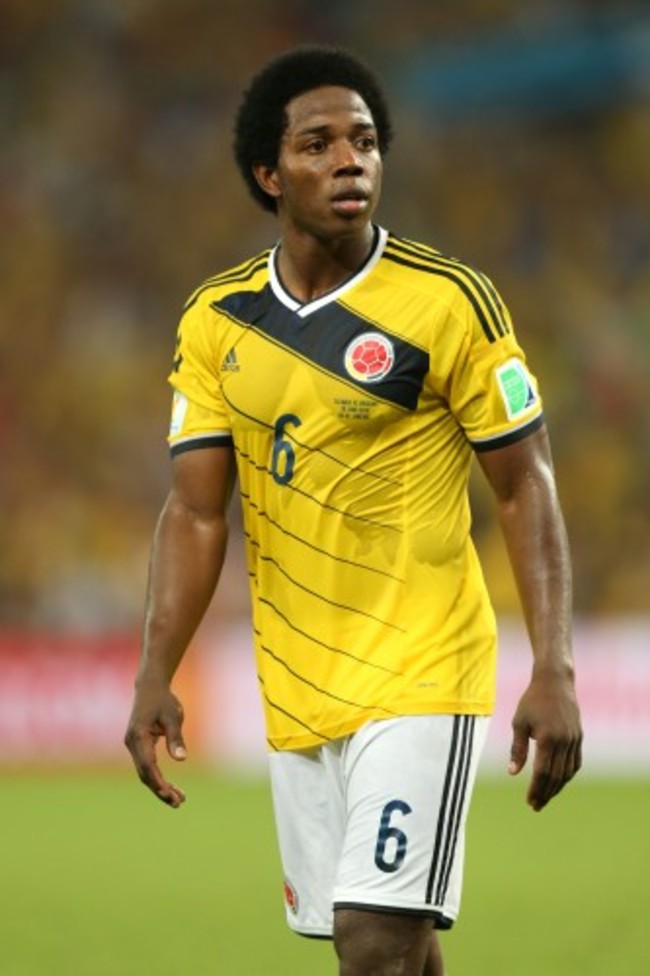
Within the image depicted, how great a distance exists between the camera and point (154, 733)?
536cm

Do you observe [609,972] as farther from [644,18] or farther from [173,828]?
[644,18]

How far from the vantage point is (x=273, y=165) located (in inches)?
217

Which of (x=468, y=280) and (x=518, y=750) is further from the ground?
(x=468, y=280)

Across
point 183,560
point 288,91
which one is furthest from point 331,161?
point 183,560

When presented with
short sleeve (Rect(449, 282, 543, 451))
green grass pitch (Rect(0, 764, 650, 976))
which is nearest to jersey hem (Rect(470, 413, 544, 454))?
short sleeve (Rect(449, 282, 543, 451))

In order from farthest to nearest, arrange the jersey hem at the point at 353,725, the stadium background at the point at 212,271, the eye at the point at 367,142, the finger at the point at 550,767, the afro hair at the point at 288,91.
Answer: the stadium background at the point at 212,271 < the afro hair at the point at 288,91 < the eye at the point at 367,142 < the jersey hem at the point at 353,725 < the finger at the point at 550,767

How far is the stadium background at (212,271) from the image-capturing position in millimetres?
17297

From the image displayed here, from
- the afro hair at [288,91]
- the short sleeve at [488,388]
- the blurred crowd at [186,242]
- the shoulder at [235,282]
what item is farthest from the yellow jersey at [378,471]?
the blurred crowd at [186,242]

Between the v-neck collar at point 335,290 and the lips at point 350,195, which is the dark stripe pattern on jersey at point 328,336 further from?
the lips at point 350,195

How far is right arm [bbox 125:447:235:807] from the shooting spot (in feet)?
18.0

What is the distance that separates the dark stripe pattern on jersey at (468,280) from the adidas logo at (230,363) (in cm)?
45

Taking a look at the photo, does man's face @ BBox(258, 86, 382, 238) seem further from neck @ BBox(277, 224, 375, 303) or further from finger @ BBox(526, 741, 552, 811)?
finger @ BBox(526, 741, 552, 811)

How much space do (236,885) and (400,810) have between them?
598 cm

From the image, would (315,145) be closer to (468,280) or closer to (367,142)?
(367,142)
